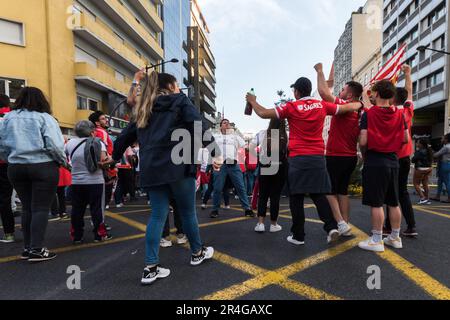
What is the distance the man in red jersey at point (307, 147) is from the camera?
3.58 m

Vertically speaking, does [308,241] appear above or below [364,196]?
below

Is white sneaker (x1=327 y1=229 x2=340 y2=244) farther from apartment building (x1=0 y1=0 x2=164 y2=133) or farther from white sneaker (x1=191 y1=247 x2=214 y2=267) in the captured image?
apartment building (x1=0 y1=0 x2=164 y2=133)

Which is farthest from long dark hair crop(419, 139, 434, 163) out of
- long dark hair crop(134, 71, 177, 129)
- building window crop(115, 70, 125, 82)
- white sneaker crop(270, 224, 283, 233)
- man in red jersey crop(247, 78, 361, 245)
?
building window crop(115, 70, 125, 82)

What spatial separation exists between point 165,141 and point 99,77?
843 inches

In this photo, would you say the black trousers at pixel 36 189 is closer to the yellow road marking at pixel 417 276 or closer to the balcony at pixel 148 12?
the yellow road marking at pixel 417 276

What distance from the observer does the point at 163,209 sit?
9.32ft

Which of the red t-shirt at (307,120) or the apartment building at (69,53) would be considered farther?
the apartment building at (69,53)

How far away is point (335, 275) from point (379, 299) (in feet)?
1.59

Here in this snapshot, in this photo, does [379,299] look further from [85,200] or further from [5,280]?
[85,200]

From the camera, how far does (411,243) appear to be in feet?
12.4

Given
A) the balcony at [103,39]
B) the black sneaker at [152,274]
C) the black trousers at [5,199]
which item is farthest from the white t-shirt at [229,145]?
the balcony at [103,39]

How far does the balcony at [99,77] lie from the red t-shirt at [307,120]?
19.6 metres
